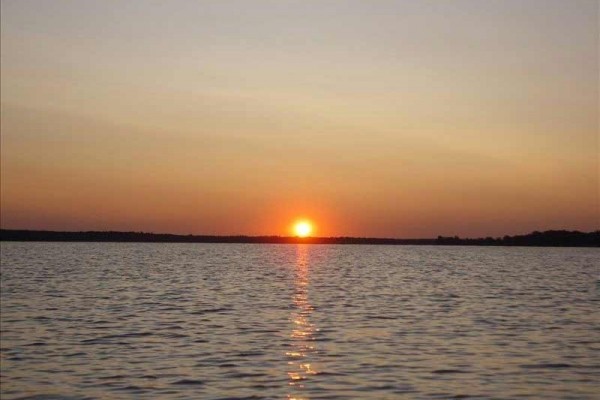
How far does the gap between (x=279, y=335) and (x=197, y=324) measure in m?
4.95

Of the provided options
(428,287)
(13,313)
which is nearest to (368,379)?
(13,313)

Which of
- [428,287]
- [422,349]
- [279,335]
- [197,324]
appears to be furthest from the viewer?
[428,287]

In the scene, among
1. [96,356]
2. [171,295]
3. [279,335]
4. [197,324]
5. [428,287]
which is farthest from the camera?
[428,287]

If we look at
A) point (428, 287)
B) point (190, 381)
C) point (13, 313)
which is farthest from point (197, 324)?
point (428, 287)

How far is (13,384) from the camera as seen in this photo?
21.5 metres

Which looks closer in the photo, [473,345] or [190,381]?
[190,381]

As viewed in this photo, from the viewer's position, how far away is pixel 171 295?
50.9 metres

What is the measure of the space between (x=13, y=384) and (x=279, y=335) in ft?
40.1

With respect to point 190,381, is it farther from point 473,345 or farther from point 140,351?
point 473,345

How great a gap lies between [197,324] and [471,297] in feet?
75.3

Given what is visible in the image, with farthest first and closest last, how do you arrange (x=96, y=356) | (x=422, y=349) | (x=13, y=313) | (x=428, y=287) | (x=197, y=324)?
(x=428, y=287), (x=13, y=313), (x=197, y=324), (x=422, y=349), (x=96, y=356)

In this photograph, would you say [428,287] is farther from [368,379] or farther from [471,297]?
[368,379]

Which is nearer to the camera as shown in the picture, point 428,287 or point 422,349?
point 422,349

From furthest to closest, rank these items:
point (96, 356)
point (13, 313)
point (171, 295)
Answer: point (171, 295) < point (13, 313) < point (96, 356)
